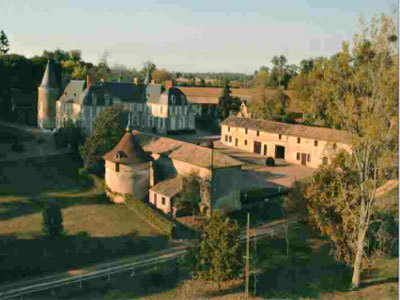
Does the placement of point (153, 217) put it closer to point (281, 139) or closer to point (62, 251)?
point (62, 251)

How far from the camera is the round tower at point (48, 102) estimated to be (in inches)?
2913

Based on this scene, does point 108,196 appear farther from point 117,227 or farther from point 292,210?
point 292,210

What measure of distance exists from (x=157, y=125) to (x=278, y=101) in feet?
75.1

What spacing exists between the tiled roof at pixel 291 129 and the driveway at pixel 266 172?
166 inches

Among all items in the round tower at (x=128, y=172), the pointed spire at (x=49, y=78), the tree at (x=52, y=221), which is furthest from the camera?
the pointed spire at (x=49, y=78)

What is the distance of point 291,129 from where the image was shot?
62.2m

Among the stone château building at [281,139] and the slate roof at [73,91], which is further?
the slate roof at [73,91]

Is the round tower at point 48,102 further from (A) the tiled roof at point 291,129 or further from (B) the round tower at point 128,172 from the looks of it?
(B) the round tower at point 128,172

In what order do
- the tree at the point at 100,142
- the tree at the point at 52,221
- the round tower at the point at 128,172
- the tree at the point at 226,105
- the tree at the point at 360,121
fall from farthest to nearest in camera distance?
the tree at the point at 226,105, the tree at the point at 100,142, the round tower at the point at 128,172, the tree at the point at 52,221, the tree at the point at 360,121

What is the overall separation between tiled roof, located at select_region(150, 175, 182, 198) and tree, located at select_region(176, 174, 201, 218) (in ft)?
2.59

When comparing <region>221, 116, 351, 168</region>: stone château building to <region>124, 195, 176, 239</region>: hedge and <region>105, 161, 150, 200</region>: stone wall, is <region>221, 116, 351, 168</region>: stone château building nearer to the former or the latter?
<region>105, 161, 150, 200</region>: stone wall

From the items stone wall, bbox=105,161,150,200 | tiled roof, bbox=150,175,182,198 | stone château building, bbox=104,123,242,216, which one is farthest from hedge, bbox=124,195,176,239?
tiled roof, bbox=150,175,182,198

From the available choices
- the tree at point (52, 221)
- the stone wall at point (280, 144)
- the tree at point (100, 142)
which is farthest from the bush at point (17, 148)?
the stone wall at point (280, 144)

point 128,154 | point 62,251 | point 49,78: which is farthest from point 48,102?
point 62,251
